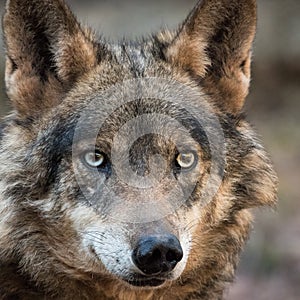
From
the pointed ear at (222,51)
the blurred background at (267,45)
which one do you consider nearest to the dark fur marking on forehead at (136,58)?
the pointed ear at (222,51)

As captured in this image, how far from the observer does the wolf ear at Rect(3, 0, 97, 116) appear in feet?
17.5

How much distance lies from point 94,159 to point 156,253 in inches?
29.9

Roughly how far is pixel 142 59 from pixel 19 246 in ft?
4.39

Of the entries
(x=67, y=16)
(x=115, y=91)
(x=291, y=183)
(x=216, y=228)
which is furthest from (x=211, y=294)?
(x=291, y=183)

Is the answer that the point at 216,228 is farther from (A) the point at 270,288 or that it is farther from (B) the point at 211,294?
(A) the point at 270,288

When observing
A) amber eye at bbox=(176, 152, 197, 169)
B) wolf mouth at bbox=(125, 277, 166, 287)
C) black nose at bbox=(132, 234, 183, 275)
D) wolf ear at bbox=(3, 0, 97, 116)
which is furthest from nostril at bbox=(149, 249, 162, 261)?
wolf ear at bbox=(3, 0, 97, 116)

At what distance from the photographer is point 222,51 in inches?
227

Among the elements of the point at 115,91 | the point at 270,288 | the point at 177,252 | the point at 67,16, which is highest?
the point at 67,16

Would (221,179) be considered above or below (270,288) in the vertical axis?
above

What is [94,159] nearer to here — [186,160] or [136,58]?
[186,160]

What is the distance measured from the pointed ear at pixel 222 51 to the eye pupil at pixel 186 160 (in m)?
0.51

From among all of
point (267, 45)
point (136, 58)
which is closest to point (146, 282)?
point (136, 58)

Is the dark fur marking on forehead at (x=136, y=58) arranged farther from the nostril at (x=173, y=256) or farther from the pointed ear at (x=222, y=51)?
the nostril at (x=173, y=256)

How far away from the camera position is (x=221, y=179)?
5445 mm
